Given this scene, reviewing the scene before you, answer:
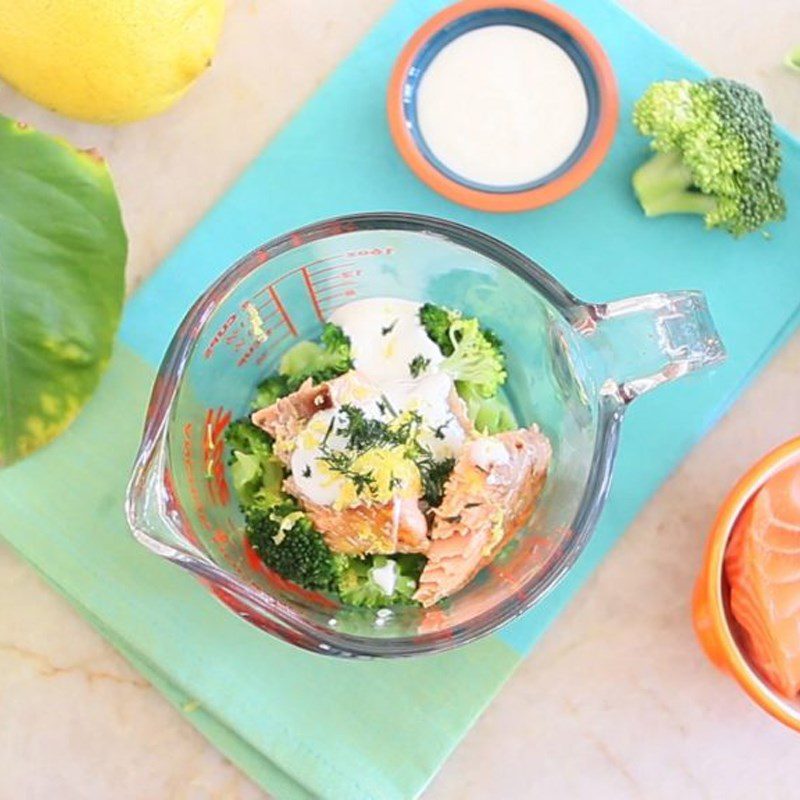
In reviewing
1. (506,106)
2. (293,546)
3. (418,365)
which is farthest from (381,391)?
(506,106)

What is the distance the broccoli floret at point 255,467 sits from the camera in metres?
1.08

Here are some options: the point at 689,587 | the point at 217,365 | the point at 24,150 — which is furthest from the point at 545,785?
the point at 24,150

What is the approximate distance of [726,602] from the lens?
111cm

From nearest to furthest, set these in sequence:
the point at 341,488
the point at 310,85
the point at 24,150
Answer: the point at 341,488 < the point at 24,150 < the point at 310,85

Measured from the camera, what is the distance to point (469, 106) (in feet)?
3.88

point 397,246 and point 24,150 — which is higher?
point 397,246

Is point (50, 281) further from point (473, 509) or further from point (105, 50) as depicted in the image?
point (473, 509)

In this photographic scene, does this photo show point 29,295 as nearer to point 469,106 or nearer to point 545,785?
point 469,106

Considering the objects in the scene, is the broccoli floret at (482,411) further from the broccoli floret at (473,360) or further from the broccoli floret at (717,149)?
the broccoli floret at (717,149)

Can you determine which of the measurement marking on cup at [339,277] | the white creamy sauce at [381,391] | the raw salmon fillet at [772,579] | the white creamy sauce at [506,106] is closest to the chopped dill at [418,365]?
the white creamy sauce at [381,391]

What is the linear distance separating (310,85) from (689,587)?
64 cm

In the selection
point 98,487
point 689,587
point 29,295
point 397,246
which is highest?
point 397,246

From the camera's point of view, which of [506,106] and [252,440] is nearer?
[252,440]

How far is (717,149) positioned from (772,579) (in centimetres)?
40
